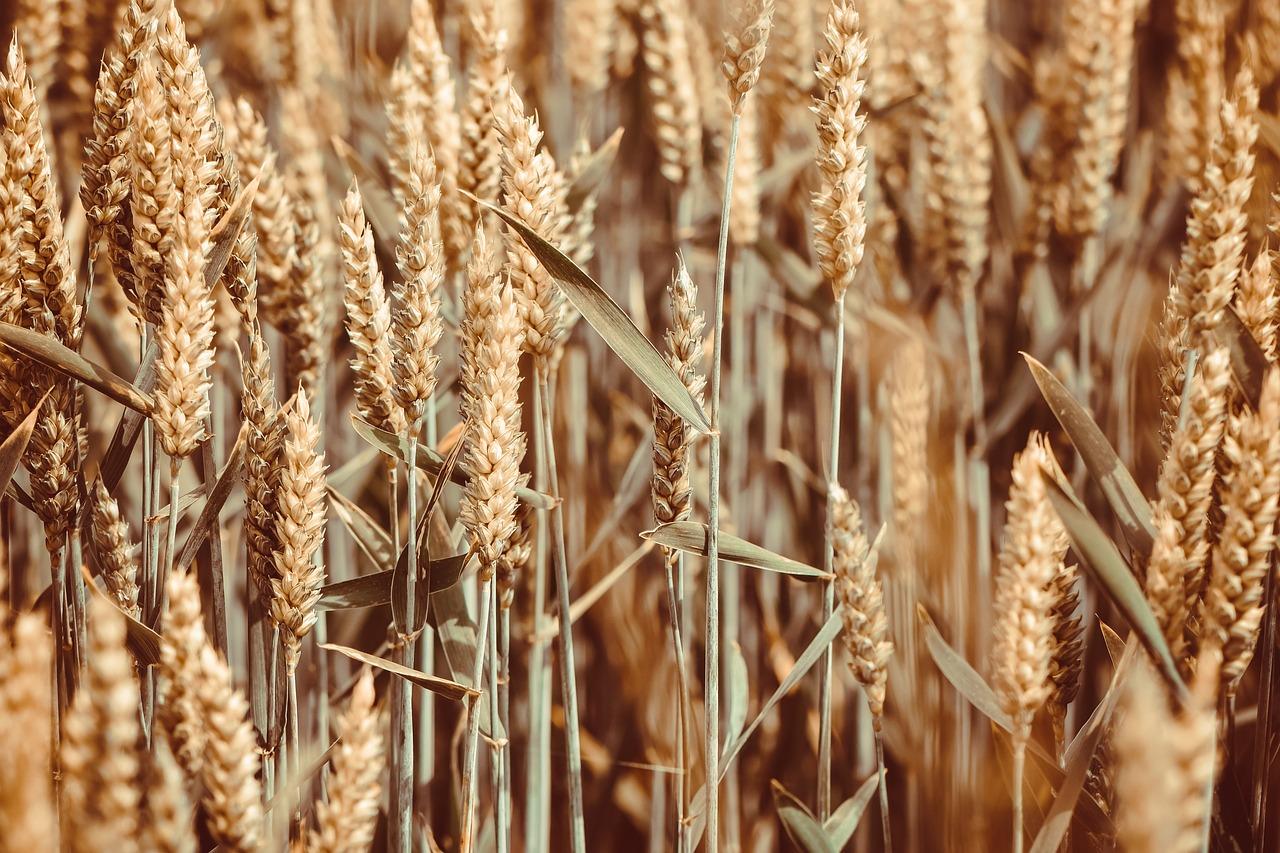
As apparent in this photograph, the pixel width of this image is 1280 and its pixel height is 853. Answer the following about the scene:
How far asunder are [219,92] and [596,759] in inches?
32.3

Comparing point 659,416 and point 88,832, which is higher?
point 659,416

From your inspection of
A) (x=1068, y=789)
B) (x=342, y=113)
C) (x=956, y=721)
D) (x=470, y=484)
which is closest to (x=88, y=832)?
(x=470, y=484)

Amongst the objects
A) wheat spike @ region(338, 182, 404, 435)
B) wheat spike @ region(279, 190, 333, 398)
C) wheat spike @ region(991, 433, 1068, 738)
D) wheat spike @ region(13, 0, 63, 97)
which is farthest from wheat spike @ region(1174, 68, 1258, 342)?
wheat spike @ region(13, 0, 63, 97)

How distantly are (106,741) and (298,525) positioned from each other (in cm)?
16

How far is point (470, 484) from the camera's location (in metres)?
0.51

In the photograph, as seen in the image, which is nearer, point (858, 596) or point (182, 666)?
point (182, 666)

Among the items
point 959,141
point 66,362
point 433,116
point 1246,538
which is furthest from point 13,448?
point 959,141

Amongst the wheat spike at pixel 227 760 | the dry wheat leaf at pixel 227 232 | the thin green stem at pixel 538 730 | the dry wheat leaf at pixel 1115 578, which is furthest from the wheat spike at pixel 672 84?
the wheat spike at pixel 227 760

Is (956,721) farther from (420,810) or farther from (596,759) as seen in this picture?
(420,810)

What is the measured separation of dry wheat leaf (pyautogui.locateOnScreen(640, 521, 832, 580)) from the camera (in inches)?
21.7

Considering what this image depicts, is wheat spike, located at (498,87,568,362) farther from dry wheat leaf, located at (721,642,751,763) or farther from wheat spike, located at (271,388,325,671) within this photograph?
dry wheat leaf, located at (721,642,751,763)

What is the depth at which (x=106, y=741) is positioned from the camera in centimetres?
36

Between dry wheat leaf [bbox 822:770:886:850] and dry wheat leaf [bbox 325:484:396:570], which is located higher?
dry wheat leaf [bbox 325:484:396:570]

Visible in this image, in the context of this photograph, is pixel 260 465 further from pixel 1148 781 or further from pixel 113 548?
pixel 1148 781
